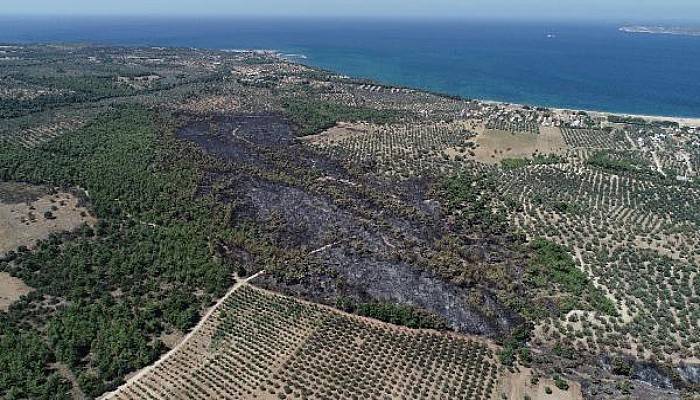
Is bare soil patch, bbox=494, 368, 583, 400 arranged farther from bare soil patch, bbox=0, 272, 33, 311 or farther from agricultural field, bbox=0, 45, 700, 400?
bare soil patch, bbox=0, 272, 33, 311

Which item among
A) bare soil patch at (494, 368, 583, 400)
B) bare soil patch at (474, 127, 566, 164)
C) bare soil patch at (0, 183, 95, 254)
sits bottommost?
bare soil patch at (494, 368, 583, 400)

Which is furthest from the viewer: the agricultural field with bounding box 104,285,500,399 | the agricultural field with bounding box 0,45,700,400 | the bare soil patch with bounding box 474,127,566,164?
the bare soil patch with bounding box 474,127,566,164

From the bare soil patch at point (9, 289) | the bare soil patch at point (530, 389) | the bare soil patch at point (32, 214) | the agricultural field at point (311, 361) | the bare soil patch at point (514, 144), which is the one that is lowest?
the bare soil patch at point (530, 389)

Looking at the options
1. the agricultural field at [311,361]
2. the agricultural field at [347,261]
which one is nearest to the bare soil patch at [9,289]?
the agricultural field at [347,261]

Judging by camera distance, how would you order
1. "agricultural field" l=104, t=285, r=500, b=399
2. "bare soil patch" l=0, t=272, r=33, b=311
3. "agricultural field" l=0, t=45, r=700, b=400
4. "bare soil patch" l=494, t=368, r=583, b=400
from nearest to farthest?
"agricultural field" l=104, t=285, r=500, b=399 < "bare soil patch" l=494, t=368, r=583, b=400 < "agricultural field" l=0, t=45, r=700, b=400 < "bare soil patch" l=0, t=272, r=33, b=311

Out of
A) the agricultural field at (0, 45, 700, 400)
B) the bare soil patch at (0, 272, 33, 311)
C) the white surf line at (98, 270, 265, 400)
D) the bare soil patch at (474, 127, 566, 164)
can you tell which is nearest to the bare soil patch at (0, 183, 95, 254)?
the agricultural field at (0, 45, 700, 400)

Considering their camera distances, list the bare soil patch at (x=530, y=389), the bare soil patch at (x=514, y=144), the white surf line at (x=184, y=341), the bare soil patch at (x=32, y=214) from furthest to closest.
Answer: the bare soil patch at (x=514, y=144) → the bare soil patch at (x=32, y=214) → the bare soil patch at (x=530, y=389) → the white surf line at (x=184, y=341)

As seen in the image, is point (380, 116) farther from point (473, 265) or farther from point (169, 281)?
point (169, 281)

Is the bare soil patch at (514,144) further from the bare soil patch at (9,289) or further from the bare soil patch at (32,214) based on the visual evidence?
the bare soil patch at (9,289)

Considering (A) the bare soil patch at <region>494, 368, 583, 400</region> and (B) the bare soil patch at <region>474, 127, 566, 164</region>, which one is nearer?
(A) the bare soil patch at <region>494, 368, 583, 400</region>
